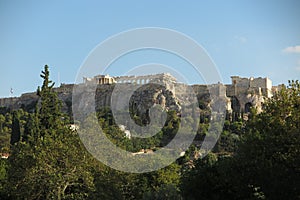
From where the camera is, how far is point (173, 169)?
24094 mm

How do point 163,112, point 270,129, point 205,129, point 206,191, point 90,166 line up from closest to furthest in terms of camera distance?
point 270,129 < point 206,191 < point 90,166 < point 205,129 < point 163,112

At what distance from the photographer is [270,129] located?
589 inches

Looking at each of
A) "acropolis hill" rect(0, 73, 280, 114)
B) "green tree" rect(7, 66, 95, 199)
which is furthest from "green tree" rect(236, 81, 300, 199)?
"acropolis hill" rect(0, 73, 280, 114)

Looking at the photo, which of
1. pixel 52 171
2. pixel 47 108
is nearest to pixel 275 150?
pixel 52 171

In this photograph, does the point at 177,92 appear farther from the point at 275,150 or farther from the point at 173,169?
the point at 275,150

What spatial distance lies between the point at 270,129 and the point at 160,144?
1039 inches

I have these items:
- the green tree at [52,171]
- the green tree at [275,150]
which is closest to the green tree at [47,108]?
the green tree at [52,171]

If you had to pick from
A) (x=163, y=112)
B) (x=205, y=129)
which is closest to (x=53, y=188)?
(x=205, y=129)

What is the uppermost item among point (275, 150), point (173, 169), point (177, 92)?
point (177, 92)

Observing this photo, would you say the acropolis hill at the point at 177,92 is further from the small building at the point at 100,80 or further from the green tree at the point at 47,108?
the green tree at the point at 47,108

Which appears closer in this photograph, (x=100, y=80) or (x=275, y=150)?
(x=275, y=150)

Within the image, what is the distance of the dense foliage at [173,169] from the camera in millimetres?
13969

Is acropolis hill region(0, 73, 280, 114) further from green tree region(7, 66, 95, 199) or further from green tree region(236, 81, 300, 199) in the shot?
green tree region(236, 81, 300, 199)

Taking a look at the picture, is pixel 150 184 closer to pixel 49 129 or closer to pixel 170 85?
pixel 49 129
